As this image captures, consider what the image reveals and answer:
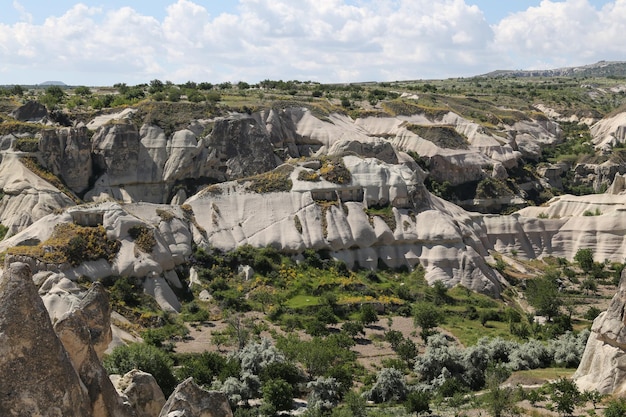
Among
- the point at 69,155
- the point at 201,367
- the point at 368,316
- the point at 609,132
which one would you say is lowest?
the point at 368,316

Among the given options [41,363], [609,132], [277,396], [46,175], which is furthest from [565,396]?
[609,132]

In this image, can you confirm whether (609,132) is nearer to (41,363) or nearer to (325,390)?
(325,390)

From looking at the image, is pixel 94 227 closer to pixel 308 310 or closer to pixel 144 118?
pixel 308 310

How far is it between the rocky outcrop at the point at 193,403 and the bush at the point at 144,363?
49.9ft

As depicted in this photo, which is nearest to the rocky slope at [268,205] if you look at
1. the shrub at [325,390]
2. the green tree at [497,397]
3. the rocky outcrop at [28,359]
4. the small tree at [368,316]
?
the small tree at [368,316]

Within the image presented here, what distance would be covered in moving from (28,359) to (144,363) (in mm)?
19103

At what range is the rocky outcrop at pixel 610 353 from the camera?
2920 centimetres

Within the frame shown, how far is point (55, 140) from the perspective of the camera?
6141cm

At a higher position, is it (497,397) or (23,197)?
(23,197)

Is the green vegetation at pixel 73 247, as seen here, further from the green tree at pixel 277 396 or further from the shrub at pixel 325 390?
the shrub at pixel 325 390

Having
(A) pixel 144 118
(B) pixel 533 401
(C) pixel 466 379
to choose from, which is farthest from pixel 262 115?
(B) pixel 533 401

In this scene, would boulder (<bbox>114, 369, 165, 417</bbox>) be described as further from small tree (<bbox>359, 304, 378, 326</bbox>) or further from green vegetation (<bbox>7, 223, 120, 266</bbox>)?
small tree (<bbox>359, 304, 378, 326</bbox>)

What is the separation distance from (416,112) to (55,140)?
43687mm

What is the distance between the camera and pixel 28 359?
10.3 m
